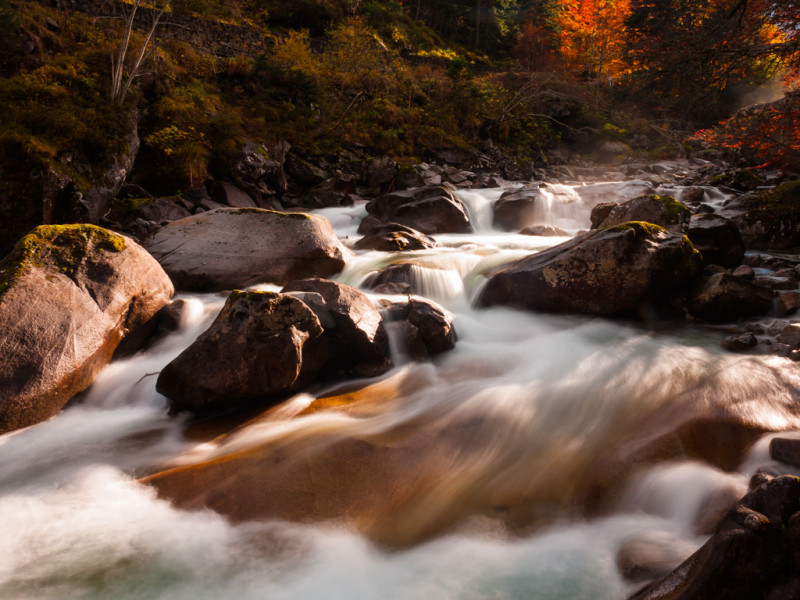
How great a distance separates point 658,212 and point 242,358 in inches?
276

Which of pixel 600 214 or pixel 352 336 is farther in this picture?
pixel 600 214

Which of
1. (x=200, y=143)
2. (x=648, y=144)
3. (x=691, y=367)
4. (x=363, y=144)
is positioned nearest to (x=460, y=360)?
(x=691, y=367)

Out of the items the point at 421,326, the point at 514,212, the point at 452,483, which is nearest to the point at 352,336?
the point at 421,326

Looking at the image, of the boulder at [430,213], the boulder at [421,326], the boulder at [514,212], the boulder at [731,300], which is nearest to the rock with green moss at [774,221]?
the boulder at [731,300]

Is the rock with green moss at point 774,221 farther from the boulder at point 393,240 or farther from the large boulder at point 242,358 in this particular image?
the large boulder at point 242,358

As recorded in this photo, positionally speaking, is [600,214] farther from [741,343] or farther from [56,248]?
[56,248]

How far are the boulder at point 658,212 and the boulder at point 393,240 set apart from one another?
148 inches

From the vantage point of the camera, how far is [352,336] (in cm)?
444

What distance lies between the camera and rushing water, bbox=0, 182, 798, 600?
2230 millimetres

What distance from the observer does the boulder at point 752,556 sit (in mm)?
1546

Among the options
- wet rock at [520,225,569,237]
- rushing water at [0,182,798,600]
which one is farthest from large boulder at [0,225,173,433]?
wet rock at [520,225,569,237]

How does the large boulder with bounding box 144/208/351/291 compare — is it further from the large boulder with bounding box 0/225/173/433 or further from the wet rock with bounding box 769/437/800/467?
the wet rock with bounding box 769/437/800/467

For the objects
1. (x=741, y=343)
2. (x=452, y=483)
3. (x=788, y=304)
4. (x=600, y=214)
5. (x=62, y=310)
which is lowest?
(x=452, y=483)

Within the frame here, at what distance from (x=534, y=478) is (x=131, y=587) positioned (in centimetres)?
253
